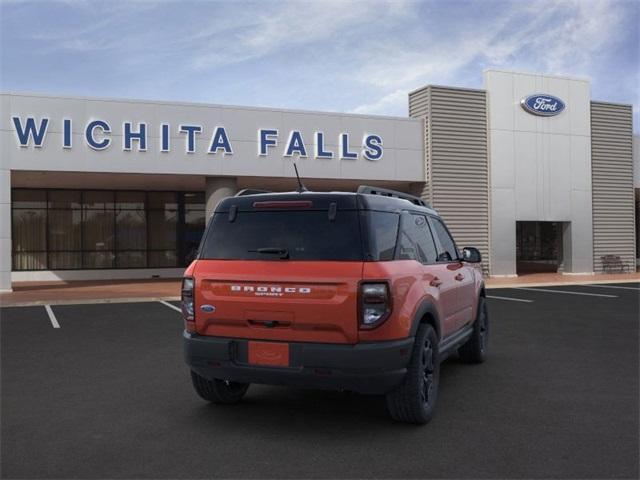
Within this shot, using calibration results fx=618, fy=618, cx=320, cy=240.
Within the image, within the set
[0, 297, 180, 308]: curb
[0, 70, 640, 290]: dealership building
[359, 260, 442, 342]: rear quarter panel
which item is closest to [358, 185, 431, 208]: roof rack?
[359, 260, 442, 342]: rear quarter panel

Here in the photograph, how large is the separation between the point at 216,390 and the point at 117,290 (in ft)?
46.2

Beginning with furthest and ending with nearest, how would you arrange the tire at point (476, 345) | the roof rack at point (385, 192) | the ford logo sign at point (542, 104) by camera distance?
the ford logo sign at point (542, 104) → the tire at point (476, 345) → the roof rack at point (385, 192)

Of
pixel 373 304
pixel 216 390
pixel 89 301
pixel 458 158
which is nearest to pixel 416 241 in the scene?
pixel 373 304

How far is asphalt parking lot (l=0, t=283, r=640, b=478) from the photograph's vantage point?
4141 mm

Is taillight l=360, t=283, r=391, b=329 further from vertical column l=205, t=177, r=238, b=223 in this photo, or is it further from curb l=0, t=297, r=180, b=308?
vertical column l=205, t=177, r=238, b=223

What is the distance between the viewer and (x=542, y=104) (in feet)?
A: 76.6

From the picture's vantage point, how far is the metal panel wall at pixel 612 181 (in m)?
24.5

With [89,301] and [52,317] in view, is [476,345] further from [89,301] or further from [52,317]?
[89,301]

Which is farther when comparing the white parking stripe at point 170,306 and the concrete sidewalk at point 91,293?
the concrete sidewalk at point 91,293

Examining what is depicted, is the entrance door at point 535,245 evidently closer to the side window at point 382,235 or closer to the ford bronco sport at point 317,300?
the ford bronco sport at point 317,300

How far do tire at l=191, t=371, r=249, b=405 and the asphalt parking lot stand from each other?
0.11 m

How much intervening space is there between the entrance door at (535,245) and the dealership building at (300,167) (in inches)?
92.7

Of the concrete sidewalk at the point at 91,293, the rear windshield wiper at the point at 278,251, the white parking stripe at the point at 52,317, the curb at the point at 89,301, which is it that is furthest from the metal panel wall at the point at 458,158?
the rear windshield wiper at the point at 278,251

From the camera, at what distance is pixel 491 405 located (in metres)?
5.60
